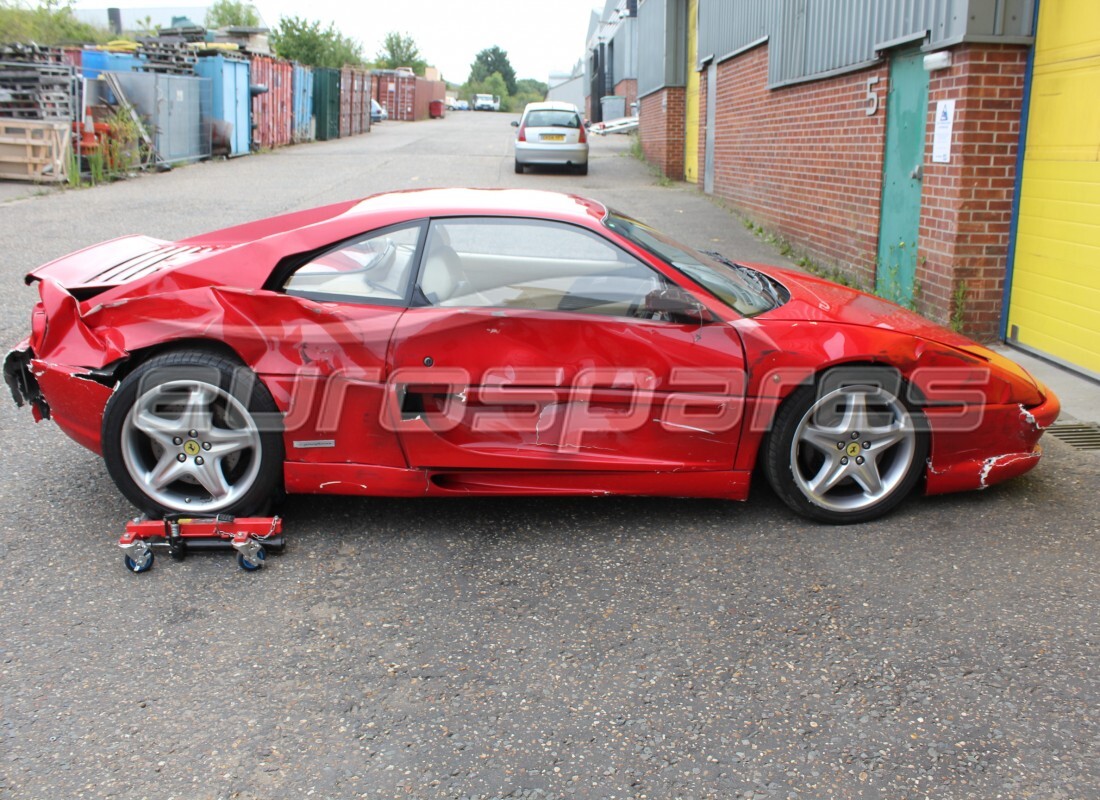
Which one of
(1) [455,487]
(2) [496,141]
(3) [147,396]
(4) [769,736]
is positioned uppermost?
(2) [496,141]

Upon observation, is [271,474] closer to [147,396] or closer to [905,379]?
[147,396]

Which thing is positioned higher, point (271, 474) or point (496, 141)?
point (496, 141)

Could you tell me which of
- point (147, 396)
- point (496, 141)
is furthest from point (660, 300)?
point (496, 141)

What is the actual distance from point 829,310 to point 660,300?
873 mm

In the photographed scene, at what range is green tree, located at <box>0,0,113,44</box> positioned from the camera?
39781mm

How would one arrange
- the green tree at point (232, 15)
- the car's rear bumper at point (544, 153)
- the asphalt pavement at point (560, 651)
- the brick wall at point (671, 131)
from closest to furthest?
the asphalt pavement at point (560, 651), the car's rear bumper at point (544, 153), the brick wall at point (671, 131), the green tree at point (232, 15)

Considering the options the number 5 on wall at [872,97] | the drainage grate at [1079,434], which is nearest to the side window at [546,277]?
the drainage grate at [1079,434]

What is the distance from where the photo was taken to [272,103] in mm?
28516

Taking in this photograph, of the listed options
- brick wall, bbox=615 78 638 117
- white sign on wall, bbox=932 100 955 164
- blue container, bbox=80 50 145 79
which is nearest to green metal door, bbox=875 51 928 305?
white sign on wall, bbox=932 100 955 164

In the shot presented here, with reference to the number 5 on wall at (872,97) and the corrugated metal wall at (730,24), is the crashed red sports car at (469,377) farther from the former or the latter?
the corrugated metal wall at (730,24)

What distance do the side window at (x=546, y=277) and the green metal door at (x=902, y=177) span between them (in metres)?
4.65

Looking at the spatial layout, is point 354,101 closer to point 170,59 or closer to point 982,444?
point 170,59

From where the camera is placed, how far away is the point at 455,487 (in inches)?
163

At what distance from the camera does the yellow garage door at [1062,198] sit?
251 inches
